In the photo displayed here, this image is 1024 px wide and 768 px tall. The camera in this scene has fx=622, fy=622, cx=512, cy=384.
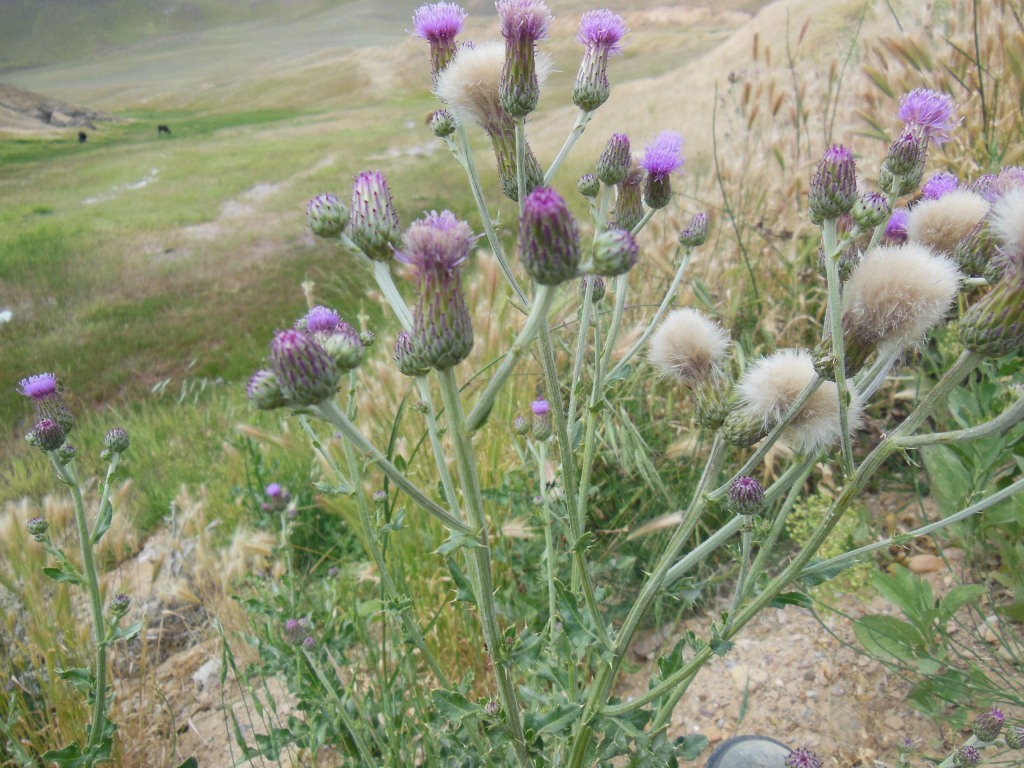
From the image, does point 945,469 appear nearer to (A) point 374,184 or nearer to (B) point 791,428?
(B) point 791,428

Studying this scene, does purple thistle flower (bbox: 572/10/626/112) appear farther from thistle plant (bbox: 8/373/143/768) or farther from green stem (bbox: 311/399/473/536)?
thistle plant (bbox: 8/373/143/768)

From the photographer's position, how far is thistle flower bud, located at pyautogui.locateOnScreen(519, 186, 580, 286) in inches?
36.1

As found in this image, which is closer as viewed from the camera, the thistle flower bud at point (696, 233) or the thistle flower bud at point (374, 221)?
the thistle flower bud at point (374, 221)

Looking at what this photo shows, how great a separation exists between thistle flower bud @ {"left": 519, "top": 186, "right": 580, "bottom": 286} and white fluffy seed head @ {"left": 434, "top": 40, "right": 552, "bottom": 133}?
59 centimetres

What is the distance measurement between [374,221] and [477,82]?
52 cm

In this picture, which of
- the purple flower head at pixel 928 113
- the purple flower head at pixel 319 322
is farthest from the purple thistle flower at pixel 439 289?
the purple flower head at pixel 928 113

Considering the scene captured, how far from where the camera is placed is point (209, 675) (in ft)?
9.91

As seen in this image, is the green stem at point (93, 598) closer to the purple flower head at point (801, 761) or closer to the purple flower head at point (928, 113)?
the purple flower head at point (801, 761)

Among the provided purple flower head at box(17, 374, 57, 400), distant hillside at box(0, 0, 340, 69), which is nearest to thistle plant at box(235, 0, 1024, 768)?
purple flower head at box(17, 374, 57, 400)

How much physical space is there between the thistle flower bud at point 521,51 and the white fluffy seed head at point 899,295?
0.76 metres

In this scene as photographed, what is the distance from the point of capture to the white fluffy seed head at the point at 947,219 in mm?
1217

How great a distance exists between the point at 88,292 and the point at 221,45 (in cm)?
1288

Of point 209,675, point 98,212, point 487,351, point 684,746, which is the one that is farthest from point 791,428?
point 98,212

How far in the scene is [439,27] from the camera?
59.8 inches
